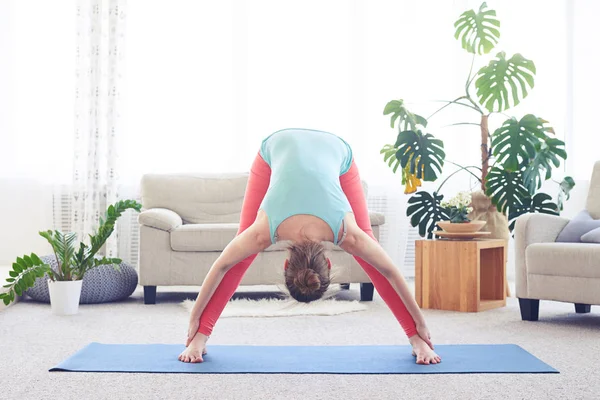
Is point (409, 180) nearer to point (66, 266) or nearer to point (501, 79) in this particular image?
point (501, 79)

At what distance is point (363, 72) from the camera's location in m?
5.78

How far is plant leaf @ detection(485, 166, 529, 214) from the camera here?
4246 millimetres

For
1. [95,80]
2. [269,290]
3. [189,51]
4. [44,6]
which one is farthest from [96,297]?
[44,6]

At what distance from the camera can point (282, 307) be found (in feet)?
13.3

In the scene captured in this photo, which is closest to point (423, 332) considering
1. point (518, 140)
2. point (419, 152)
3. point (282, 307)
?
point (282, 307)

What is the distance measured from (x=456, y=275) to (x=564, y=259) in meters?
0.73

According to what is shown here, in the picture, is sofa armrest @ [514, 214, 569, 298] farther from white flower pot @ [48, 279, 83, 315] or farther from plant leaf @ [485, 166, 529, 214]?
white flower pot @ [48, 279, 83, 315]

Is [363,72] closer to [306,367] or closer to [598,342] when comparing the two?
[598,342]

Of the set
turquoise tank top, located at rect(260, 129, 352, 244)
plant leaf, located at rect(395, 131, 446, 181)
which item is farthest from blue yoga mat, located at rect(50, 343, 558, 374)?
plant leaf, located at rect(395, 131, 446, 181)

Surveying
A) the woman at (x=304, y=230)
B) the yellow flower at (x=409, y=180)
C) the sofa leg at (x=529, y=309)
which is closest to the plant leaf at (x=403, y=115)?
A: the yellow flower at (x=409, y=180)

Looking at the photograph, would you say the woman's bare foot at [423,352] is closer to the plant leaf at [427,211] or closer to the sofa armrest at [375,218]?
the sofa armrest at [375,218]

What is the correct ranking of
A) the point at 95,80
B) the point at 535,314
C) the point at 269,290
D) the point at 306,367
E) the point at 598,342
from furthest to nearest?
the point at 95,80, the point at 269,290, the point at 535,314, the point at 598,342, the point at 306,367

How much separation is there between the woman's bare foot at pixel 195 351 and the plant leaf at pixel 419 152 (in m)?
2.34

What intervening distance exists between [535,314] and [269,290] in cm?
205
